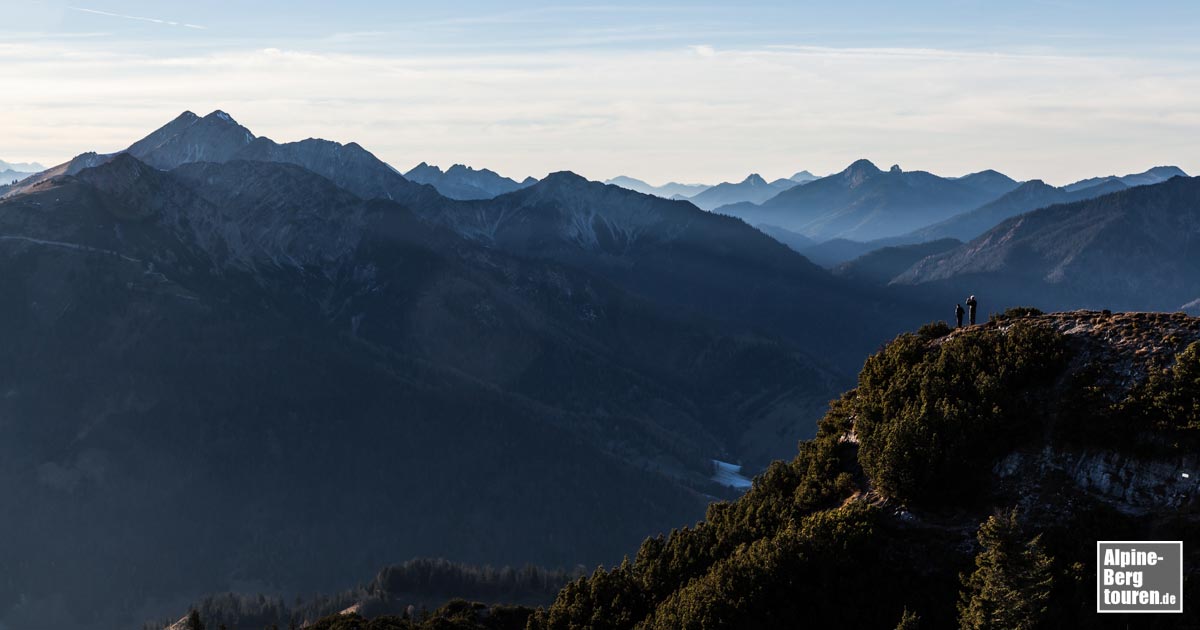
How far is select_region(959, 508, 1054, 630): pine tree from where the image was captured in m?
72.2

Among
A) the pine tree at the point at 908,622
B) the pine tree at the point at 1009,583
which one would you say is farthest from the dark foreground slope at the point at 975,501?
the pine tree at the point at 908,622

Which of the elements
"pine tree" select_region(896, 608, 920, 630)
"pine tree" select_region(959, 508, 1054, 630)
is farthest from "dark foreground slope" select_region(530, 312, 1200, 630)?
"pine tree" select_region(896, 608, 920, 630)

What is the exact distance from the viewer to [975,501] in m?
84.1

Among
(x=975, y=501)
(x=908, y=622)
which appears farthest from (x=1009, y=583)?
(x=975, y=501)

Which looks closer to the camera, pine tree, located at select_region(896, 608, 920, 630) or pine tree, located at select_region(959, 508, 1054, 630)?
pine tree, located at select_region(959, 508, 1054, 630)

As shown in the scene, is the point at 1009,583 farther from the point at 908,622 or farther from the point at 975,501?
the point at 975,501

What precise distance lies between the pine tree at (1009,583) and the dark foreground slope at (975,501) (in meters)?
0.13

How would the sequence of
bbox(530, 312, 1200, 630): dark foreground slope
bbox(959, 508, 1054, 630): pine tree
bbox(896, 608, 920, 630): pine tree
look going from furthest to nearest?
bbox(530, 312, 1200, 630): dark foreground slope → bbox(896, 608, 920, 630): pine tree → bbox(959, 508, 1054, 630): pine tree

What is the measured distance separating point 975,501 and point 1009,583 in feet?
38.8

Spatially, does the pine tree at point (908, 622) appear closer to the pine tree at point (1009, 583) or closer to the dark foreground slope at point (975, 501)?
the pine tree at point (1009, 583)

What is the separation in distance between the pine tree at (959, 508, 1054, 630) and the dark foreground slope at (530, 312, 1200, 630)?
132 millimetres

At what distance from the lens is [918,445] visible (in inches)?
3383

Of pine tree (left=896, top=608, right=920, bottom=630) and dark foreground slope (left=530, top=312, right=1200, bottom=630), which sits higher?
dark foreground slope (left=530, top=312, right=1200, bottom=630)

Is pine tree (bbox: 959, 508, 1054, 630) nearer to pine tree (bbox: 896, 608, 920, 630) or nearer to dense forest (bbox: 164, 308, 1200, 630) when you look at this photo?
dense forest (bbox: 164, 308, 1200, 630)
